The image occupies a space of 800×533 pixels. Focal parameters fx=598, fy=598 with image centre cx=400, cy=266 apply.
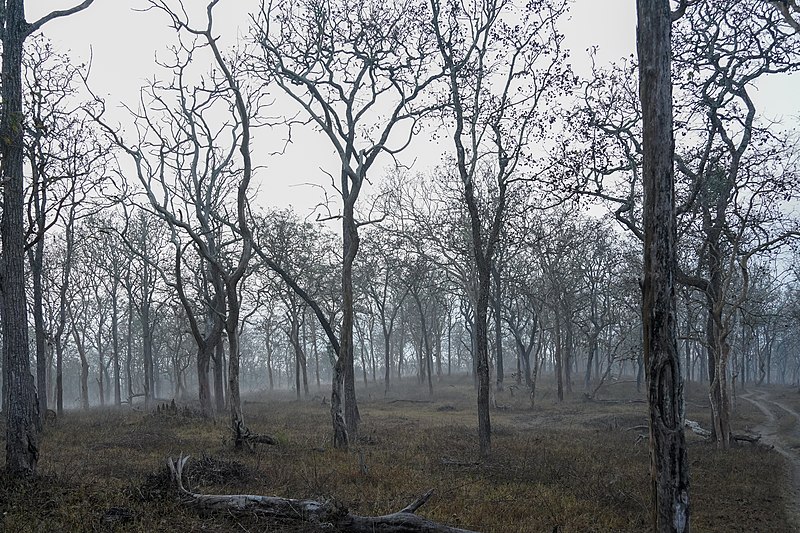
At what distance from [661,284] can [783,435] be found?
20277 mm

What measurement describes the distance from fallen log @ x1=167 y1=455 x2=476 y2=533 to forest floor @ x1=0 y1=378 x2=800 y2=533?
0.15 metres

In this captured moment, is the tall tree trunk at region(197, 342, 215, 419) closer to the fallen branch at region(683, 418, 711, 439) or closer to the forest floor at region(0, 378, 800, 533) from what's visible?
the forest floor at region(0, 378, 800, 533)

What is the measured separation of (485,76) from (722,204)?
7.56 metres

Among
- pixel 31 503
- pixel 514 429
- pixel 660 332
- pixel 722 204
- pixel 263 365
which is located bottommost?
pixel 263 365

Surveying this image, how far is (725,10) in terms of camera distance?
13.9 metres

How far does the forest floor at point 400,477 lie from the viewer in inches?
326

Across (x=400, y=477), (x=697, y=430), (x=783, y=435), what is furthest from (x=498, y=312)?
(x=400, y=477)

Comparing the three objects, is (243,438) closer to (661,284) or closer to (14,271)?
(14,271)

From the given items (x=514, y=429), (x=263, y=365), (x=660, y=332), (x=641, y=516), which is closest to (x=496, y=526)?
(x=641, y=516)

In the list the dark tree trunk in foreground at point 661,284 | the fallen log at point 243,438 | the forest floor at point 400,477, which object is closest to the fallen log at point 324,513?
the forest floor at point 400,477

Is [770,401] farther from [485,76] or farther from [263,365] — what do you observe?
[263,365]

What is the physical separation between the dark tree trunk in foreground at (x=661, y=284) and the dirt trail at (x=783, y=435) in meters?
4.96

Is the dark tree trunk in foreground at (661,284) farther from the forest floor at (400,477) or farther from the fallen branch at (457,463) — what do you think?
the fallen branch at (457,463)

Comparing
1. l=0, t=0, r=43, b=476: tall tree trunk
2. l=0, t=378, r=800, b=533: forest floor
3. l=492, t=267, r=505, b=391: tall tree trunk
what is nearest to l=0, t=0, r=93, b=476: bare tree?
l=0, t=0, r=43, b=476: tall tree trunk
